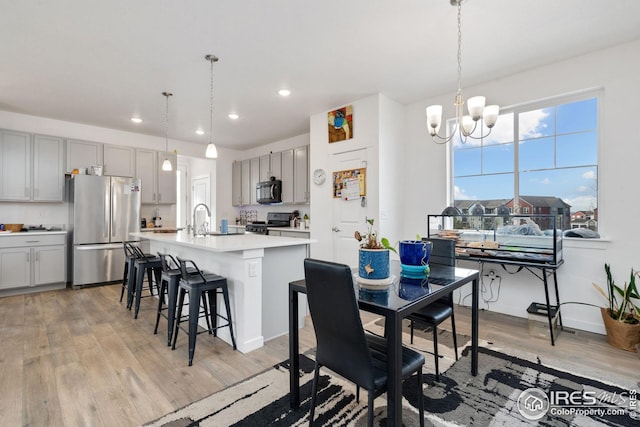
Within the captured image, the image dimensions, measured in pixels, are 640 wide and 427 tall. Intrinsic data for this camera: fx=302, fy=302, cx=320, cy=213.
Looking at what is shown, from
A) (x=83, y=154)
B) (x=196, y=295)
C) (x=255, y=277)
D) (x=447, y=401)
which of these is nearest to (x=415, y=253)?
(x=447, y=401)

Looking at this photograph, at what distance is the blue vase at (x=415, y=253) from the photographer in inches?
71.6

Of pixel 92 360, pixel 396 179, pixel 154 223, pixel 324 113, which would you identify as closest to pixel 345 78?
pixel 324 113

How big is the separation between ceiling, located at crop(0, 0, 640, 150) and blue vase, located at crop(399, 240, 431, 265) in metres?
1.79

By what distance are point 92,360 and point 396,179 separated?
12.3 ft

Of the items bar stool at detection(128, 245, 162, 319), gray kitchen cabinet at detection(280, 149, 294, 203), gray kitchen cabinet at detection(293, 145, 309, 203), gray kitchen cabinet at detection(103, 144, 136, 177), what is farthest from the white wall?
gray kitchen cabinet at detection(103, 144, 136, 177)

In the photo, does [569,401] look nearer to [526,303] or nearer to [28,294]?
[526,303]

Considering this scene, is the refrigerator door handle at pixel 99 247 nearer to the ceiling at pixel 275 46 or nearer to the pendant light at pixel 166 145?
the pendant light at pixel 166 145

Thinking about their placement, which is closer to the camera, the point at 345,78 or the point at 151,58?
the point at 151,58

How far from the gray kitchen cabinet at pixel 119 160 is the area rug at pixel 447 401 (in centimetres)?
483

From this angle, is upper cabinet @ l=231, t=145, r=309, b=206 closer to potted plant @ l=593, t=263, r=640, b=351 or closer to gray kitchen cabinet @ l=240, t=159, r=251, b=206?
gray kitchen cabinet @ l=240, t=159, r=251, b=206

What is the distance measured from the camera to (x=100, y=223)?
4863 millimetres

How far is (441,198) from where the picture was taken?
396 centimetres

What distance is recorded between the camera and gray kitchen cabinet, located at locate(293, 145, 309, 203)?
17.6 feet

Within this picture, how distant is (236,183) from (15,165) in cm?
366
